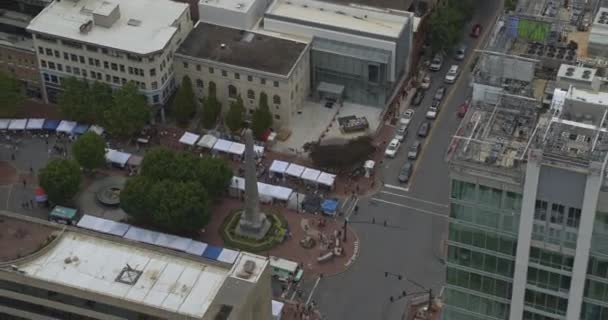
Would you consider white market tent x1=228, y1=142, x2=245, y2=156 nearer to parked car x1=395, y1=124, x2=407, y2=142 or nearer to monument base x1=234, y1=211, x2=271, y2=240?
monument base x1=234, y1=211, x2=271, y2=240

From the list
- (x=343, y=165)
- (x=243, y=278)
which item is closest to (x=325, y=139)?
(x=343, y=165)

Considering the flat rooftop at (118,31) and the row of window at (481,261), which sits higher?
the row of window at (481,261)

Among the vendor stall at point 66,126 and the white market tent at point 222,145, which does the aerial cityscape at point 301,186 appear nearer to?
the vendor stall at point 66,126

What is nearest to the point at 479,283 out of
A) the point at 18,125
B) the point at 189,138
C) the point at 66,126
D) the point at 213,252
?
the point at 213,252

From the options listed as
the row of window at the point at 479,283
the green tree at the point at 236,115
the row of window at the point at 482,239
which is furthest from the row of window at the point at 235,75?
the row of window at the point at 482,239

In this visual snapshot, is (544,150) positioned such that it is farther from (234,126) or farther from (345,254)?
(234,126)

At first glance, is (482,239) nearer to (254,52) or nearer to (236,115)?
(236,115)
